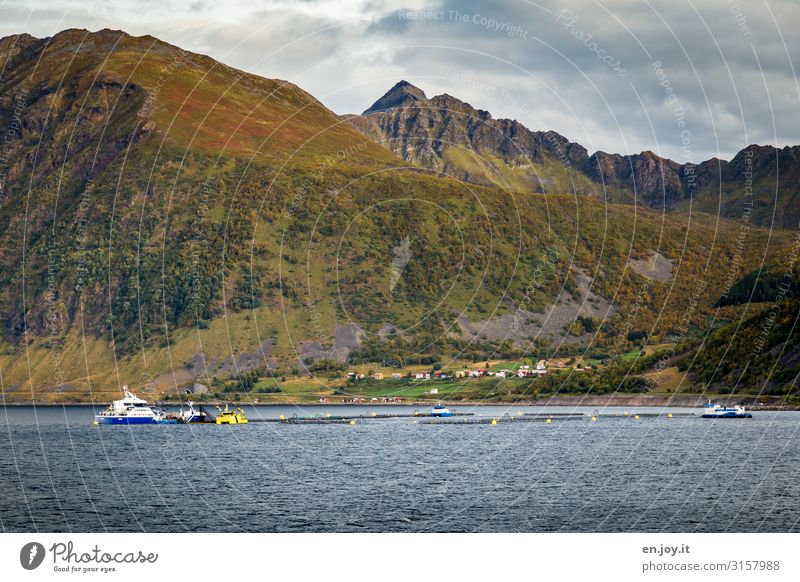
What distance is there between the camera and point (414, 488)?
409ft

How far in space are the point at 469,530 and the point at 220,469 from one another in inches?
2623

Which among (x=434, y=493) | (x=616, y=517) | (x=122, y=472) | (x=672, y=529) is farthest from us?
(x=122, y=472)

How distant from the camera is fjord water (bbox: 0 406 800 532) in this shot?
98188 millimetres

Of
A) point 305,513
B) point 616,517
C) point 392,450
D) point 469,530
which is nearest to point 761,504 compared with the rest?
point 616,517

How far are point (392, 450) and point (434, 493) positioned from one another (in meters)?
63.2

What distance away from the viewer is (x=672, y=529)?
92312 mm

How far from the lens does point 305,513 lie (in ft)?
344

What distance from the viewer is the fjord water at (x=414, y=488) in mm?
98188

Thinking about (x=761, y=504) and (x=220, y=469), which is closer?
(x=761, y=504)
